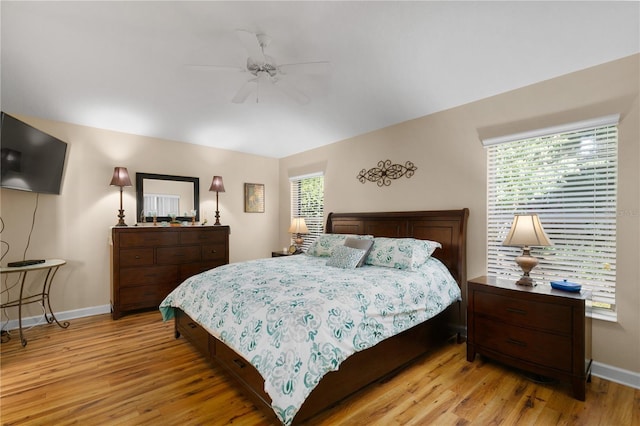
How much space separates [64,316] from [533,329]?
505 centimetres

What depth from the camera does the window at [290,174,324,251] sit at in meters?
5.04

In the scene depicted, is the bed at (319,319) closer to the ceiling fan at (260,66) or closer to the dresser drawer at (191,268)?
the dresser drawer at (191,268)

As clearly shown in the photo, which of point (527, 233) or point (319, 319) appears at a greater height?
point (527, 233)

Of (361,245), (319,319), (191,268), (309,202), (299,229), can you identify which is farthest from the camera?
(309,202)

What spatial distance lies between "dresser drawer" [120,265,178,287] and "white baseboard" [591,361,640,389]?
4.59 metres

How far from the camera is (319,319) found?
176 centimetres

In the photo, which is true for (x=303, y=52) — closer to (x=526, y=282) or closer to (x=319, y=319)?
(x=319, y=319)

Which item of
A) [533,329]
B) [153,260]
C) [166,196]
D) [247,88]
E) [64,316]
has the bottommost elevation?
[64,316]

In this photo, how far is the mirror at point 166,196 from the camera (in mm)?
4227

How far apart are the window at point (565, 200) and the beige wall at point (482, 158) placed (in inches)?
3.0

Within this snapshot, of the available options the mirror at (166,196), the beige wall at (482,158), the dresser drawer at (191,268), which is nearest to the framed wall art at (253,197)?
the mirror at (166,196)

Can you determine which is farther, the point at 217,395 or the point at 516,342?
the point at 516,342

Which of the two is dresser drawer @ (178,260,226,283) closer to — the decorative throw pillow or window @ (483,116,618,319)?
the decorative throw pillow

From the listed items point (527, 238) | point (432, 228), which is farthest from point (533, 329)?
point (432, 228)
